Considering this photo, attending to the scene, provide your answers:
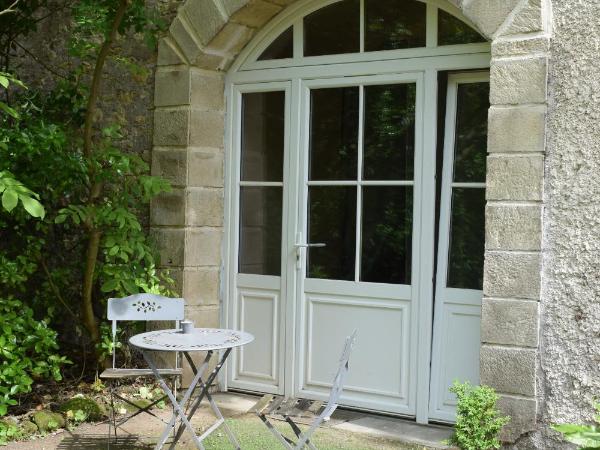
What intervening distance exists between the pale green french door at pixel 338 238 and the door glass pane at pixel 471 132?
8cm

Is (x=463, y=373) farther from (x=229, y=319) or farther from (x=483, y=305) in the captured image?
(x=229, y=319)

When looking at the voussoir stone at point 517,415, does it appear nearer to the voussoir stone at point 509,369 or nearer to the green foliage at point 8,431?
the voussoir stone at point 509,369

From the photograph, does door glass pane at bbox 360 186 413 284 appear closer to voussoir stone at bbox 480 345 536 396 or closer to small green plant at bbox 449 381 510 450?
voussoir stone at bbox 480 345 536 396

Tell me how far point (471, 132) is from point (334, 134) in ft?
3.15

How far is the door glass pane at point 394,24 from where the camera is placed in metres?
5.34

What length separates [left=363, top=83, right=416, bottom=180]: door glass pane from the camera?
5.36 metres

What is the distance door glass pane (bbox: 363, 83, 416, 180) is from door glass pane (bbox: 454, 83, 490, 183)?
30 cm

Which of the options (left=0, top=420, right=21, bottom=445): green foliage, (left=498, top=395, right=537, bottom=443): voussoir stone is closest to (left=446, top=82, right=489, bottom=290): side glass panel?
(left=498, top=395, right=537, bottom=443): voussoir stone

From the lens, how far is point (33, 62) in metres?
6.81

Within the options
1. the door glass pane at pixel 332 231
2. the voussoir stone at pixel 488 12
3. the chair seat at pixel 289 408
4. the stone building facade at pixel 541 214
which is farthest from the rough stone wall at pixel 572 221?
the door glass pane at pixel 332 231

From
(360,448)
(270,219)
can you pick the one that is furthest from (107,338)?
(360,448)

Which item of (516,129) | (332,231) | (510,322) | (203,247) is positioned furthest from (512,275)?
(203,247)

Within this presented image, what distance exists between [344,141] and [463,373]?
67.0 inches

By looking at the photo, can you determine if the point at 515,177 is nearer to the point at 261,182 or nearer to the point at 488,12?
the point at 488,12
